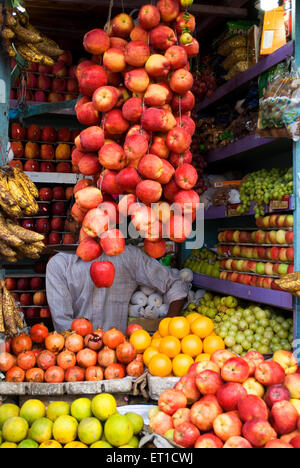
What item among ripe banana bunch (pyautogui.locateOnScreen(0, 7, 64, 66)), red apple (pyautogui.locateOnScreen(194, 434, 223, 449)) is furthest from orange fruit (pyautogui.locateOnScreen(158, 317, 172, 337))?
ripe banana bunch (pyautogui.locateOnScreen(0, 7, 64, 66))

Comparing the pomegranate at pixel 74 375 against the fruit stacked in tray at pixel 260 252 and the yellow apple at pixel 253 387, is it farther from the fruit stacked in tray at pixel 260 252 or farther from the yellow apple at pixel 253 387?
the fruit stacked in tray at pixel 260 252

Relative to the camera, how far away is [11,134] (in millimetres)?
5059

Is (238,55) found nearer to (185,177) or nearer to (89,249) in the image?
(185,177)

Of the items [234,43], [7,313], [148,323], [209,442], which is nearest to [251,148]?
[234,43]

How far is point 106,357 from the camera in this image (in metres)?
2.31

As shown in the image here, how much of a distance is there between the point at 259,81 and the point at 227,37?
80 centimetres

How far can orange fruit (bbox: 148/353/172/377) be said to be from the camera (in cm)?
216

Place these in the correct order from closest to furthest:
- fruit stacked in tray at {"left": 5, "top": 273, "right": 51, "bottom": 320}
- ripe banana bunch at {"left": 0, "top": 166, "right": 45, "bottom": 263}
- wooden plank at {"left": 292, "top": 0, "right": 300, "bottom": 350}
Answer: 1. ripe banana bunch at {"left": 0, "top": 166, "right": 45, "bottom": 263}
2. wooden plank at {"left": 292, "top": 0, "right": 300, "bottom": 350}
3. fruit stacked in tray at {"left": 5, "top": 273, "right": 51, "bottom": 320}

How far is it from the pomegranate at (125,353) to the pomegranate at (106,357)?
30mm

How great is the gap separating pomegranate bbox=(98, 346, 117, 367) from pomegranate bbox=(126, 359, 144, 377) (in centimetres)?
9

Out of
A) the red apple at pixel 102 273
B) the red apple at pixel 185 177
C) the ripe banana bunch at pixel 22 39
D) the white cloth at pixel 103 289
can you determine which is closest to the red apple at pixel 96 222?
the red apple at pixel 102 273

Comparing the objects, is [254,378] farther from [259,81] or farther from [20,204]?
[259,81]

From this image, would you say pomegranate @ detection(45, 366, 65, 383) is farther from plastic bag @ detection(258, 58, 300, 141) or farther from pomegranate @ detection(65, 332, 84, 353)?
plastic bag @ detection(258, 58, 300, 141)

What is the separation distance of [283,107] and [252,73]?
104cm
